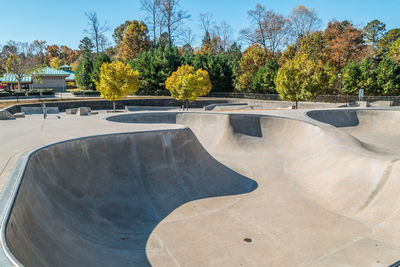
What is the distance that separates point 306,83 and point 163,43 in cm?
4614

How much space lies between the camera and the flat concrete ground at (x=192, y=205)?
6.54m

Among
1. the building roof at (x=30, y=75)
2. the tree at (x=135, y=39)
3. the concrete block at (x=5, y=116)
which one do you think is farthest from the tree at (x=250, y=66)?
the building roof at (x=30, y=75)

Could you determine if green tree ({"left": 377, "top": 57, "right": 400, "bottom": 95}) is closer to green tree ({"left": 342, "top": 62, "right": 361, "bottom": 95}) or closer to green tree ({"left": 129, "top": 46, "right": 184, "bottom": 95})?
green tree ({"left": 342, "top": 62, "right": 361, "bottom": 95})

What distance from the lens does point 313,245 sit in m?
7.50

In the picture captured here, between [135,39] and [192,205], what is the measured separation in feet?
219

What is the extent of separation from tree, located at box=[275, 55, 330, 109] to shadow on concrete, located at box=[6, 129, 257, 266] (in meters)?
21.9

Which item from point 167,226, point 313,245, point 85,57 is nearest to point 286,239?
point 313,245

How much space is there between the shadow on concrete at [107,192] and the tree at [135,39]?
6285 centimetres

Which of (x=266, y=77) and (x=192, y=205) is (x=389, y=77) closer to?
(x=266, y=77)

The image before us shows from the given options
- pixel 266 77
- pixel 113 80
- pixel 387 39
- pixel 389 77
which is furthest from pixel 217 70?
pixel 387 39

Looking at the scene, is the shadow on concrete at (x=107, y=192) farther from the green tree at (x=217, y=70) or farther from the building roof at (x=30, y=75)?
the building roof at (x=30, y=75)

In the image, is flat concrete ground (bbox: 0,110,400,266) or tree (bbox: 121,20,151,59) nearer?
flat concrete ground (bbox: 0,110,400,266)

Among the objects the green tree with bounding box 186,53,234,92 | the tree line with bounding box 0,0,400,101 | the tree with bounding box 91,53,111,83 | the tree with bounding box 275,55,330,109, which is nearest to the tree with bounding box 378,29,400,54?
the tree line with bounding box 0,0,400,101

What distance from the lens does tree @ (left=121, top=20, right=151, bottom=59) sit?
6756cm
